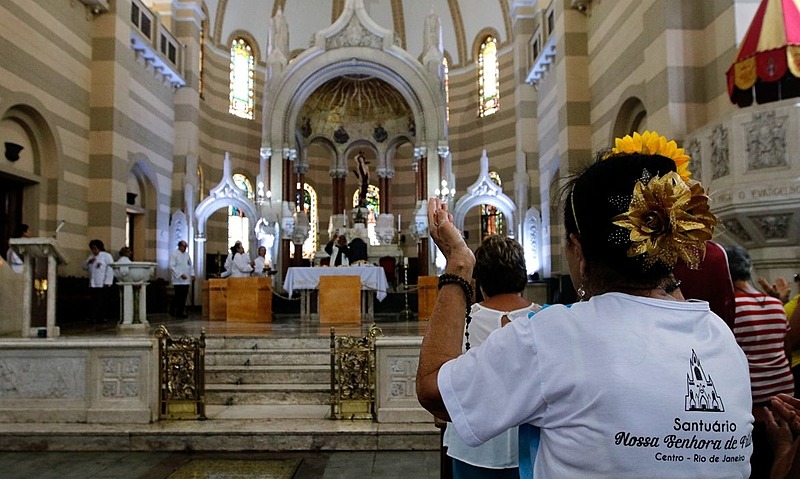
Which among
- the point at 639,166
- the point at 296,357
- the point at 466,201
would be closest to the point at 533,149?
the point at 466,201

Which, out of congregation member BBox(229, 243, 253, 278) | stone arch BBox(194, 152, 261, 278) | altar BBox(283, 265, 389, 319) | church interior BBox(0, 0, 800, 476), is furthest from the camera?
stone arch BBox(194, 152, 261, 278)

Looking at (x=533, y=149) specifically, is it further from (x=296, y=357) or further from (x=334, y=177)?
(x=296, y=357)

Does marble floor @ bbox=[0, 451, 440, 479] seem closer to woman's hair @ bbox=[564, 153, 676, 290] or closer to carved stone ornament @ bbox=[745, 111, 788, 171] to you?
woman's hair @ bbox=[564, 153, 676, 290]

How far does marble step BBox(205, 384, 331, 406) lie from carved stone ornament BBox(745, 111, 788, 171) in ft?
17.3

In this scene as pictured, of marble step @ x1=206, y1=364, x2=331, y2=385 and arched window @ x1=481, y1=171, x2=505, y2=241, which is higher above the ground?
arched window @ x1=481, y1=171, x2=505, y2=241

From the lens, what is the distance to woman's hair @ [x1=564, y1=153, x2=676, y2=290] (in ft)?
4.53

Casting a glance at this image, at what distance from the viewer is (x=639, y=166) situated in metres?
1.42

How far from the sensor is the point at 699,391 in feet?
4.17

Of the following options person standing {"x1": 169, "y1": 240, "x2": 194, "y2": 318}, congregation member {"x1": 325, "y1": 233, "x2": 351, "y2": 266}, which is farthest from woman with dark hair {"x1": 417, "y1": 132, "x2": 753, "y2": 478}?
person standing {"x1": 169, "y1": 240, "x2": 194, "y2": 318}

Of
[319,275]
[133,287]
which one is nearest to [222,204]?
[319,275]

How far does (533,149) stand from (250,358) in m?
14.5

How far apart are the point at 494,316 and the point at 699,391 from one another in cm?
135

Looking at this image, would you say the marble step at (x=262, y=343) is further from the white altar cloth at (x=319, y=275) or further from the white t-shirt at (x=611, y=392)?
the white t-shirt at (x=611, y=392)

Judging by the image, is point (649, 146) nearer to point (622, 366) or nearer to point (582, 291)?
point (582, 291)
